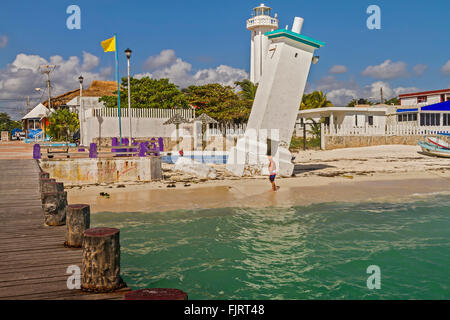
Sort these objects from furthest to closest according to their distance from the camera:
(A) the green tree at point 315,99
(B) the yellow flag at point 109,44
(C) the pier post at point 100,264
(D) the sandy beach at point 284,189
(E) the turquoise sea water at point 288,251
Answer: (A) the green tree at point 315,99 < (B) the yellow flag at point 109,44 < (D) the sandy beach at point 284,189 < (E) the turquoise sea water at point 288,251 < (C) the pier post at point 100,264

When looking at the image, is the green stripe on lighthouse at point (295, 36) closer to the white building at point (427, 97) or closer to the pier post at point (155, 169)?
the pier post at point (155, 169)

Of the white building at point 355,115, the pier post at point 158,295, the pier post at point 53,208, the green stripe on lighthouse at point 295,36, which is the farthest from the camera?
the white building at point 355,115

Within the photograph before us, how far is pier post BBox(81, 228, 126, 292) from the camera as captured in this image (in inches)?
178

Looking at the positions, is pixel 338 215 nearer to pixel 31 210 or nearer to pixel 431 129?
pixel 31 210

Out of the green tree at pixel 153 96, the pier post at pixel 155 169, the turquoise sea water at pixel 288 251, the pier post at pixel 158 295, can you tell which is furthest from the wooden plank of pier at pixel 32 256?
the green tree at pixel 153 96

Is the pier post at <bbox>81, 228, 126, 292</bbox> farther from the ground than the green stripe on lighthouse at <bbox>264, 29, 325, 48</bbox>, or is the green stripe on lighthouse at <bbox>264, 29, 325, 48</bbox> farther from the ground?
the green stripe on lighthouse at <bbox>264, 29, 325, 48</bbox>

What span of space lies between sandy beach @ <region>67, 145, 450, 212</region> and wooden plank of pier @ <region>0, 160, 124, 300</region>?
448 centimetres

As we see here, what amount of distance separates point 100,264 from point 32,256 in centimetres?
163

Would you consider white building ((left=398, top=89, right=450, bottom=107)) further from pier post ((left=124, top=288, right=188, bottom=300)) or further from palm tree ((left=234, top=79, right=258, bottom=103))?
pier post ((left=124, top=288, right=188, bottom=300))

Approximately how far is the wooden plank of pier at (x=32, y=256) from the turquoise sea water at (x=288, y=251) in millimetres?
1844

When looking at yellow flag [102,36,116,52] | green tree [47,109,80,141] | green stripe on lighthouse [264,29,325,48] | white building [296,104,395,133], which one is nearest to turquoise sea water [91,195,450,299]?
green stripe on lighthouse [264,29,325,48]

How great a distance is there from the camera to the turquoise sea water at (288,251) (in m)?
7.28

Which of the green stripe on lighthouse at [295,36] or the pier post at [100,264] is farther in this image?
the green stripe on lighthouse at [295,36]

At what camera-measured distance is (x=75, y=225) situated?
602 cm
